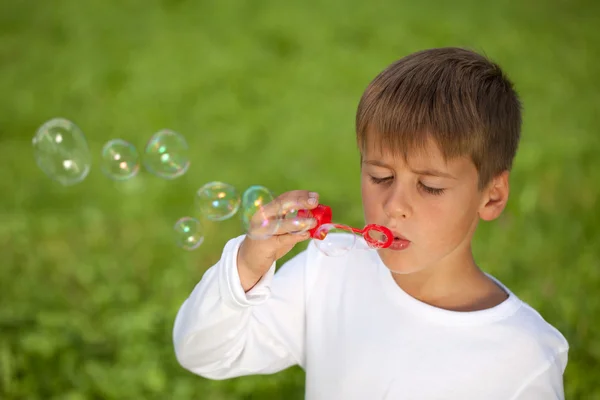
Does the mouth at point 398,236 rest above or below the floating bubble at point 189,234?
above

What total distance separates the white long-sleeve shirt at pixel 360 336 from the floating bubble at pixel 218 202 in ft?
0.71

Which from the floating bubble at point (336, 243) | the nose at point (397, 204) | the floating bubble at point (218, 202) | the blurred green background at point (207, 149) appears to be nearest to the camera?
the nose at point (397, 204)

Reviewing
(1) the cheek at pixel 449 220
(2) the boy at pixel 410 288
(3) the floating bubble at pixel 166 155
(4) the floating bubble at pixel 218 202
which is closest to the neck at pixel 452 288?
(2) the boy at pixel 410 288

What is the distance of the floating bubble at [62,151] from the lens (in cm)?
241

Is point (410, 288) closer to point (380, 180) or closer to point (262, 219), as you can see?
point (380, 180)

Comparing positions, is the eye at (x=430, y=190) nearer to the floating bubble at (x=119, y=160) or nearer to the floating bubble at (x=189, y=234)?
the floating bubble at (x=189, y=234)

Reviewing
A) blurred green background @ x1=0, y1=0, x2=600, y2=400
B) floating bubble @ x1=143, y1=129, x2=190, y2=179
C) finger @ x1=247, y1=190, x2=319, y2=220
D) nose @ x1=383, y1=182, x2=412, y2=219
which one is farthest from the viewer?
blurred green background @ x1=0, y1=0, x2=600, y2=400

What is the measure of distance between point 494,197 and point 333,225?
1.60ft

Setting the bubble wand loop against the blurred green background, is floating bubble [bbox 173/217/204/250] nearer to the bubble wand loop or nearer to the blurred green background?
the bubble wand loop

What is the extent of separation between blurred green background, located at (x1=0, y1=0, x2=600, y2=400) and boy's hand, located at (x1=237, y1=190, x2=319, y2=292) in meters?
1.29

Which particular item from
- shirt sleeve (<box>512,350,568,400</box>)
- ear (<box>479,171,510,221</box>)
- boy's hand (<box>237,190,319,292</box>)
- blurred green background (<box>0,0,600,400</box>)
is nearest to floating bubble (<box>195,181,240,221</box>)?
boy's hand (<box>237,190,319,292</box>)

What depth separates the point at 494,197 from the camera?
194 cm

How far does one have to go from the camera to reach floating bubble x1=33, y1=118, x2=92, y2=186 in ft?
7.91

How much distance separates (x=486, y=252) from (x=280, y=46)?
12.2 feet
